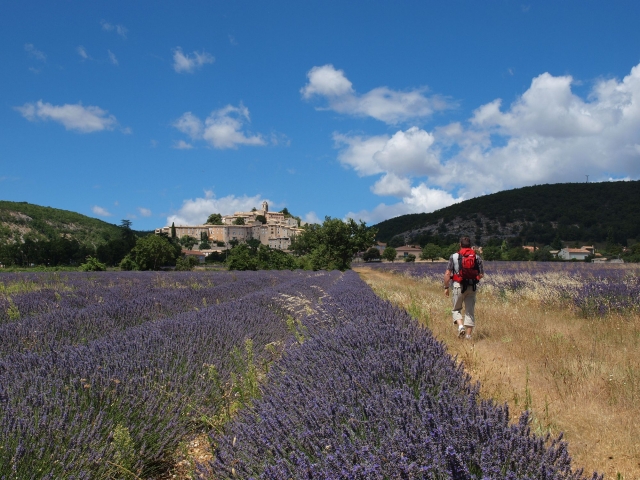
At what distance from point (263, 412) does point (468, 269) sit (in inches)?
171

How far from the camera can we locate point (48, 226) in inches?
4158

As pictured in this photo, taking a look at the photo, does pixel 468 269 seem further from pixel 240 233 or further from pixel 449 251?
pixel 240 233

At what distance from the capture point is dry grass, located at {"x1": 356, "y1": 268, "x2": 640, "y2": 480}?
8.24 ft

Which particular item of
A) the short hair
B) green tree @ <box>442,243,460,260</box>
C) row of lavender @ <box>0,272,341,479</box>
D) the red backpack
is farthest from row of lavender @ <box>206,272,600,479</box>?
green tree @ <box>442,243,460,260</box>

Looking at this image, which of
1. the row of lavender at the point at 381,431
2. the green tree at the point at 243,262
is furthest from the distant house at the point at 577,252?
the row of lavender at the point at 381,431

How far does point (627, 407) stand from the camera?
9.95 feet

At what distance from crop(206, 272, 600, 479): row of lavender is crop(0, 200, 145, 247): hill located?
10445 centimetres

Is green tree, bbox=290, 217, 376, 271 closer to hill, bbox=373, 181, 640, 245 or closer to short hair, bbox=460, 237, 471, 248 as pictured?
short hair, bbox=460, 237, 471, 248

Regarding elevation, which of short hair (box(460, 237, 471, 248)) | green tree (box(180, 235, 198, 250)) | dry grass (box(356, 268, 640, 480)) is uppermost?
green tree (box(180, 235, 198, 250))

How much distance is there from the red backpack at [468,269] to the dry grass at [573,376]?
74 centimetres

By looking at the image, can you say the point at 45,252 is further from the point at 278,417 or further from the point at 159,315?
the point at 278,417

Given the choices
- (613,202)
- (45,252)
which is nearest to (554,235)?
(613,202)

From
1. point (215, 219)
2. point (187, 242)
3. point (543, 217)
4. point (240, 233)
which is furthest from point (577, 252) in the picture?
point (215, 219)

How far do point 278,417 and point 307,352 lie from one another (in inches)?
47.4
